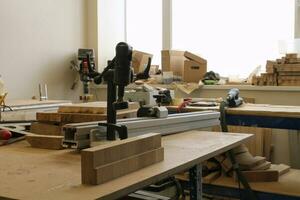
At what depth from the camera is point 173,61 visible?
4055 mm

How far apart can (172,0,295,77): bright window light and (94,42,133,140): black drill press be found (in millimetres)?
2745

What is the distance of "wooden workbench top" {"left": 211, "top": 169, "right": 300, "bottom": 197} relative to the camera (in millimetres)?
2318

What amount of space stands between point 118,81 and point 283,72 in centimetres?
242

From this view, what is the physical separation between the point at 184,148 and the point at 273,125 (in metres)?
1.08

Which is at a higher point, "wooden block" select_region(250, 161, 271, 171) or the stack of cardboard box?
the stack of cardboard box

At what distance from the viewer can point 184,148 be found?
145 cm

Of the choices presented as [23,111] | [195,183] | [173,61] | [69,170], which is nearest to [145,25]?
[173,61]

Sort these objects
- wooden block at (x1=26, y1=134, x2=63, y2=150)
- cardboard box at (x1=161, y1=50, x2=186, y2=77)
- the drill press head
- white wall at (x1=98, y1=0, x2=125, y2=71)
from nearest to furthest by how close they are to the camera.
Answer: the drill press head → wooden block at (x1=26, y1=134, x2=63, y2=150) → cardboard box at (x1=161, y1=50, x2=186, y2=77) → white wall at (x1=98, y1=0, x2=125, y2=71)

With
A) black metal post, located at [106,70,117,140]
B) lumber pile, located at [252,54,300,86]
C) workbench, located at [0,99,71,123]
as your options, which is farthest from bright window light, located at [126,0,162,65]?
black metal post, located at [106,70,117,140]

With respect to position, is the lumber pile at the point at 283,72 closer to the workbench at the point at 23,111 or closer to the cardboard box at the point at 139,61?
the cardboard box at the point at 139,61

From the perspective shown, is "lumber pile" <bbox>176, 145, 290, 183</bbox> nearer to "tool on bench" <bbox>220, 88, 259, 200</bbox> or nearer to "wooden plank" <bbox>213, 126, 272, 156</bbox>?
"tool on bench" <bbox>220, 88, 259, 200</bbox>

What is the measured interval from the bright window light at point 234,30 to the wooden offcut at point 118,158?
9.27ft

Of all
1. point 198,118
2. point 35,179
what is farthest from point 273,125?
point 35,179

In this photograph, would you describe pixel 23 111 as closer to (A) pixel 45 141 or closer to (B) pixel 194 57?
(A) pixel 45 141
